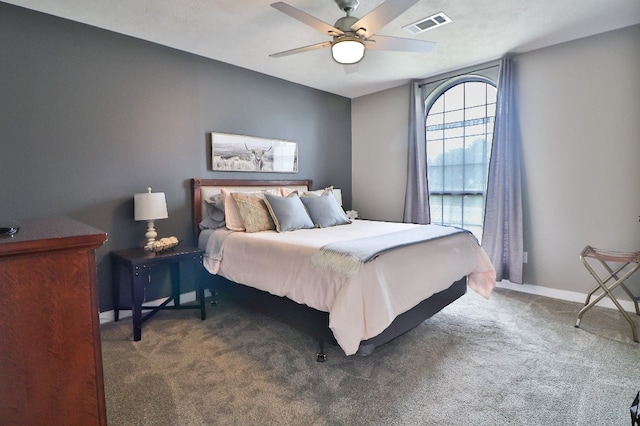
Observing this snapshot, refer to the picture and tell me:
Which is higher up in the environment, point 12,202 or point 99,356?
point 12,202

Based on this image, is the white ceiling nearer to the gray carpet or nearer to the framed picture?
the framed picture

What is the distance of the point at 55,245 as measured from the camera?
27.0 inches

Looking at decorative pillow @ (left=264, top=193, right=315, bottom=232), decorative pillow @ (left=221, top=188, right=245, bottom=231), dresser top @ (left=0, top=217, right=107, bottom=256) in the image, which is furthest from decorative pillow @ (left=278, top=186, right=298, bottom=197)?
dresser top @ (left=0, top=217, right=107, bottom=256)

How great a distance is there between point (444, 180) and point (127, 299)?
387 centimetres

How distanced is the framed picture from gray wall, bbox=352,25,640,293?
2706 mm

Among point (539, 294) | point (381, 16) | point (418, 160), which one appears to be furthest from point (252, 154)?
point (539, 294)

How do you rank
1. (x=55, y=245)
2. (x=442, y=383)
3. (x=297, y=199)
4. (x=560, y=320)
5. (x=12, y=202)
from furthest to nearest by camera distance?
1. (x=297, y=199)
2. (x=560, y=320)
3. (x=12, y=202)
4. (x=442, y=383)
5. (x=55, y=245)

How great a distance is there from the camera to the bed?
1973 mm

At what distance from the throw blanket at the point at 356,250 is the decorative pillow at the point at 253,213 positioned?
106 cm

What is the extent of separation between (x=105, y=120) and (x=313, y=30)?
1.97 m

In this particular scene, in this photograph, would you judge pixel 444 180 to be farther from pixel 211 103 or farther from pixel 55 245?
pixel 55 245

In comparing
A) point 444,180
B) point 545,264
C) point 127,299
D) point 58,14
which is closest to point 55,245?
point 127,299

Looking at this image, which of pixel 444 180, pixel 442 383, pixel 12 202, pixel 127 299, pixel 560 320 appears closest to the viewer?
pixel 442 383

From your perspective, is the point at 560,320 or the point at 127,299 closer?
the point at 560,320
